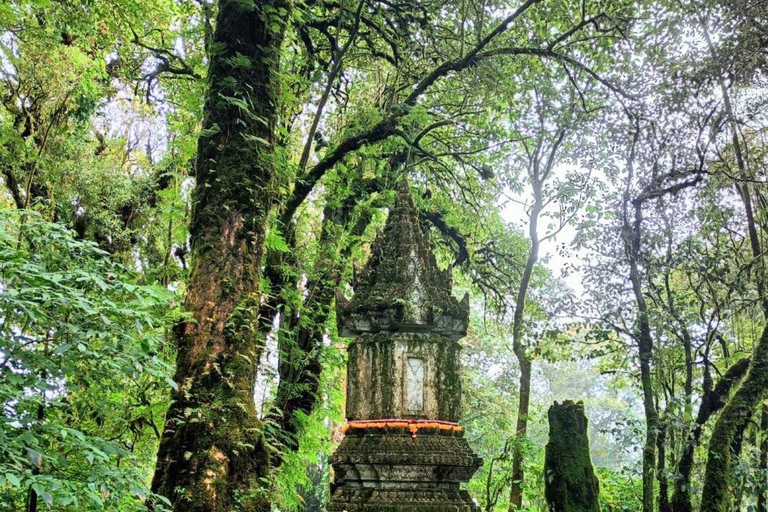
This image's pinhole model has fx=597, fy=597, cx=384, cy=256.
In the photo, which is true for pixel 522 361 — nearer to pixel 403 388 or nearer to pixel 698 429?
pixel 698 429

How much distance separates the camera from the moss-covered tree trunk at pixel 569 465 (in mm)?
6629

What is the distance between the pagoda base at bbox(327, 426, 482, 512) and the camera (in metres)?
4.62

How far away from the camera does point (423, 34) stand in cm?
689

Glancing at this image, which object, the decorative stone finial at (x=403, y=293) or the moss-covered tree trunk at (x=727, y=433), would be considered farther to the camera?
the moss-covered tree trunk at (x=727, y=433)

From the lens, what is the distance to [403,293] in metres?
5.25

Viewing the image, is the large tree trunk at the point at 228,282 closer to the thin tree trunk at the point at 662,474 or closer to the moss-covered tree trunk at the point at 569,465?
the moss-covered tree trunk at the point at 569,465

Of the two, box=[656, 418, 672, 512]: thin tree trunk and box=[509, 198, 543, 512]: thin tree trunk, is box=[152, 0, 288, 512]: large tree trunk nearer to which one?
box=[509, 198, 543, 512]: thin tree trunk

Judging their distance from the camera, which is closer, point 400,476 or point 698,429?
point 400,476

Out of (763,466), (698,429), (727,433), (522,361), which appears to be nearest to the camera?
(727,433)

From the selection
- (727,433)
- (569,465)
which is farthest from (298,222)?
(727,433)

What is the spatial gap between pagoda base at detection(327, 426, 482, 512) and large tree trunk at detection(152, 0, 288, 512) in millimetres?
1391

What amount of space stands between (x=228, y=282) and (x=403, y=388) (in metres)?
2.00

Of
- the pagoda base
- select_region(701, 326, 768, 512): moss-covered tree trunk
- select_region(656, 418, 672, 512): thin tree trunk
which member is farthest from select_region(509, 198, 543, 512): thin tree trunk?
the pagoda base

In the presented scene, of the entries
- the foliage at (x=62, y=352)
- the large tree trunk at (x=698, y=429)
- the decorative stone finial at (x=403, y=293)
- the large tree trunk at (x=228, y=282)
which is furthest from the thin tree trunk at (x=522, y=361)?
the foliage at (x=62, y=352)
